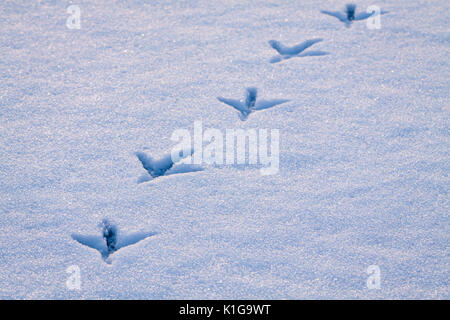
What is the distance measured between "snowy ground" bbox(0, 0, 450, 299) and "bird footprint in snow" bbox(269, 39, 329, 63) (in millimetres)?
30

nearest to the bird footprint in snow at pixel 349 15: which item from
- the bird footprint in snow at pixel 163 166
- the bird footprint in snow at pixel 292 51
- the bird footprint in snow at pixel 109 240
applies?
the bird footprint in snow at pixel 292 51

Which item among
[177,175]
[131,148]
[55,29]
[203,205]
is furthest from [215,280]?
[55,29]

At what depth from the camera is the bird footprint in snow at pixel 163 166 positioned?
4.29 ft

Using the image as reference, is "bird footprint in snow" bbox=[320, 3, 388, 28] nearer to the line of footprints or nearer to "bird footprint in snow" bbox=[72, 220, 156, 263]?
the line of footprints

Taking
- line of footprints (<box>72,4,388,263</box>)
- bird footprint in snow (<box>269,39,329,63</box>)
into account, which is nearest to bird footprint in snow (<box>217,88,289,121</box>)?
line of footprints (<box>72,4,388,263</box>)

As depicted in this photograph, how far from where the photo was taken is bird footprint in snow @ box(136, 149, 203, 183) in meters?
1.31

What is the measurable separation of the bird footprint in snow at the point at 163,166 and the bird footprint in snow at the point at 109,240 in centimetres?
18

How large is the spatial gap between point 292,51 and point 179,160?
0.66 meters

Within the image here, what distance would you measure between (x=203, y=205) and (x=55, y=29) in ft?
3.33

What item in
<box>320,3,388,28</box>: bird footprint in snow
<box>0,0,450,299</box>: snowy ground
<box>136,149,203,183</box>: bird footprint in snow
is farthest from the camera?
<box>320,3,388,28</box>: bird footprint in snow

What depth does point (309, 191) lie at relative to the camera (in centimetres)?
125

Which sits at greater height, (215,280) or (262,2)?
(262,2)
